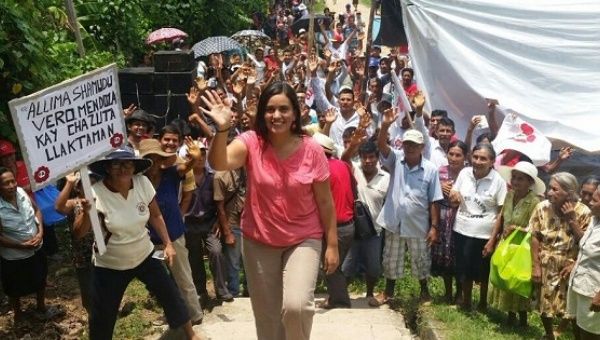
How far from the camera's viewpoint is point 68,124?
4.16 m

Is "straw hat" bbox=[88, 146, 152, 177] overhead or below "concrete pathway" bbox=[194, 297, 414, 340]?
overhead

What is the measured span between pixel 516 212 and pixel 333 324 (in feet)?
5.25

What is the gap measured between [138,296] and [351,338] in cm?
207

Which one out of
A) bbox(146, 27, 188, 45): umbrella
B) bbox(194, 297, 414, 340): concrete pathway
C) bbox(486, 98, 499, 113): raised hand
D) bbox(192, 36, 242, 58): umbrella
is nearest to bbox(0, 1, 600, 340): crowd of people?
bbox(486, 98, 499, 113): raised hand

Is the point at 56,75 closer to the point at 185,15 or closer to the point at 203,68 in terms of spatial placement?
the point at 203,68

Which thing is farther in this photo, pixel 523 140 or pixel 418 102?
pixel 418 102

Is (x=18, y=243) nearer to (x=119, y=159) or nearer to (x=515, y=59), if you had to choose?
(x=119, y=159)

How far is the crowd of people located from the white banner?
1.19 ft

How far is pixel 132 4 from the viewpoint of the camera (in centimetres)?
1162

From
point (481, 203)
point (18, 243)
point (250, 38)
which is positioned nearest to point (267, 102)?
point (481, 203)

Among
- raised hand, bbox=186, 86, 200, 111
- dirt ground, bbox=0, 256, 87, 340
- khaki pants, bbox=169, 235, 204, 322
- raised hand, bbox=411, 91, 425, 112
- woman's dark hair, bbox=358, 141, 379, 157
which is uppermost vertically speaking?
raised hand, bbox=186, 86, 200, 111

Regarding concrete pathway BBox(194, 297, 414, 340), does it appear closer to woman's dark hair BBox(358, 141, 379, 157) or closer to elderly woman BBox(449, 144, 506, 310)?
elderly woman BBox(449, 144, 506, 310)

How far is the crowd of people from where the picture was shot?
3.85 meters

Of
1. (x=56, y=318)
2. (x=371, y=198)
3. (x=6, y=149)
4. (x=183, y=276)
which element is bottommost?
(x=56, y=318)
